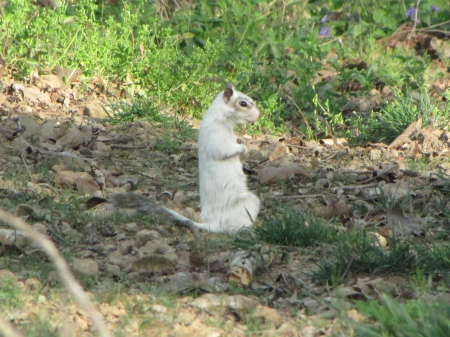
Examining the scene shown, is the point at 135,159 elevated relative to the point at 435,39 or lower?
lower

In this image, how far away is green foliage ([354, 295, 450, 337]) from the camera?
278 cm

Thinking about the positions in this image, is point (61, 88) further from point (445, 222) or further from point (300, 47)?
point (445, 222)

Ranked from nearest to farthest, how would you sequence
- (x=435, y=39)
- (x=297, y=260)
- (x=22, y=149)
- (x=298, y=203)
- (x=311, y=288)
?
(x=311, y=288) < (x=297, y=260) < (x=298, y=203) < (x=22, y=149) < (x=435, y=39)

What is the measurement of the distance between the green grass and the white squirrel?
237 cm

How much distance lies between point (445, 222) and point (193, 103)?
3.55m

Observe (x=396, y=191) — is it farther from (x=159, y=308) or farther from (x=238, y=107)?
(x=159, y=308)

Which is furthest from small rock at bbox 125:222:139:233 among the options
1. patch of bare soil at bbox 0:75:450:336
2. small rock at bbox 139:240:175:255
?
small rock at bbox 139:240:175:255

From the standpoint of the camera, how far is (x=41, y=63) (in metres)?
7.74

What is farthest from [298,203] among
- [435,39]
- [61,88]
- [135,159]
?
[435,39]

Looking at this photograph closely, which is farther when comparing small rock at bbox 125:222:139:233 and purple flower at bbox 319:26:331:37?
purple flower at bbox 319:26:331:37

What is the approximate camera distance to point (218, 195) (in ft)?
16.1

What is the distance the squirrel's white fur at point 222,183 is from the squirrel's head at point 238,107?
0.16 m

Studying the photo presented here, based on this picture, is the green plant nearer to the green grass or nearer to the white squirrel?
the white squirrel

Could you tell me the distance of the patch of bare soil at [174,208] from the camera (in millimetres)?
3357
